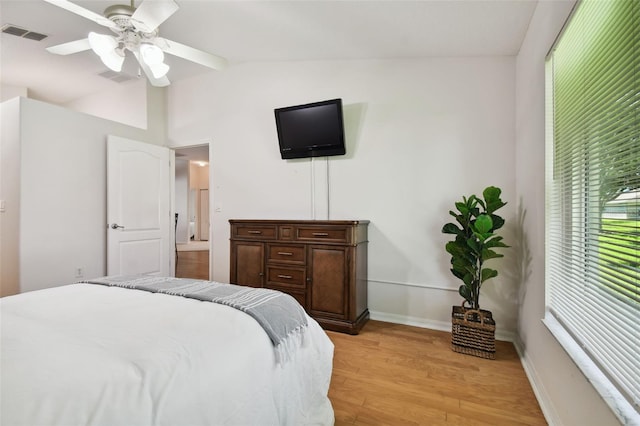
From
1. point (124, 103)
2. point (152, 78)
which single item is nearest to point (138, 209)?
point (124, 103)

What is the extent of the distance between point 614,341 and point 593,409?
0.98 ft

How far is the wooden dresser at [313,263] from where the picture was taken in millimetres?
2713

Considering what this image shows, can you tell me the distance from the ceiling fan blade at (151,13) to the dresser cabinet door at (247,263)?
2034 mm

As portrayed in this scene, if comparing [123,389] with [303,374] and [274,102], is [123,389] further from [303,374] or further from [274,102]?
[274,102]

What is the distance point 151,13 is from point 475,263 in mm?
2863

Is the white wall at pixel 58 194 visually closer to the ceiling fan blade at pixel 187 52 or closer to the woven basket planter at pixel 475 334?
the ceiling fan blade at pixel 187 52

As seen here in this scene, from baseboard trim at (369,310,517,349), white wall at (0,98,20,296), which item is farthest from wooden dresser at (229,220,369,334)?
white wall at (0,98,20,296)

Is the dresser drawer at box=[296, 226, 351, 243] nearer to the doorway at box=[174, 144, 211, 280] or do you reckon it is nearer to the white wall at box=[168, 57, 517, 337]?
the white wall at box=[168, 57, 517, 337]

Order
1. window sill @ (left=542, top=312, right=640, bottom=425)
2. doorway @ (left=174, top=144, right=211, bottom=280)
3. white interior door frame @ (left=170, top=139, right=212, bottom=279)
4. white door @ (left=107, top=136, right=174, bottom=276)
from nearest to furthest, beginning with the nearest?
1. window sill @ (left=542, top=312, right=640, bottom=425)
2. white door @ (left=107, top=136, right=174, bottom=276)
3. white interior door frame @ (left=170, top=139, right=212, bottom=279)
4. doorway @ (left=174, top=144, right=211, bottom=280)

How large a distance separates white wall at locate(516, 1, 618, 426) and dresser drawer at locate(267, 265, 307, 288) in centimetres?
186

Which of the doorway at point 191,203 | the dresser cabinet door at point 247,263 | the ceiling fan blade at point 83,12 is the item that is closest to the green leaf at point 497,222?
the dresser cabinet door at point 247,263

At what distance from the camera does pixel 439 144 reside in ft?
9.30

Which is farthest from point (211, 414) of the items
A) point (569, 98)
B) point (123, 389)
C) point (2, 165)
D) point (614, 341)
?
point (2, 165)

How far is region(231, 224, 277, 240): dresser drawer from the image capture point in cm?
305
